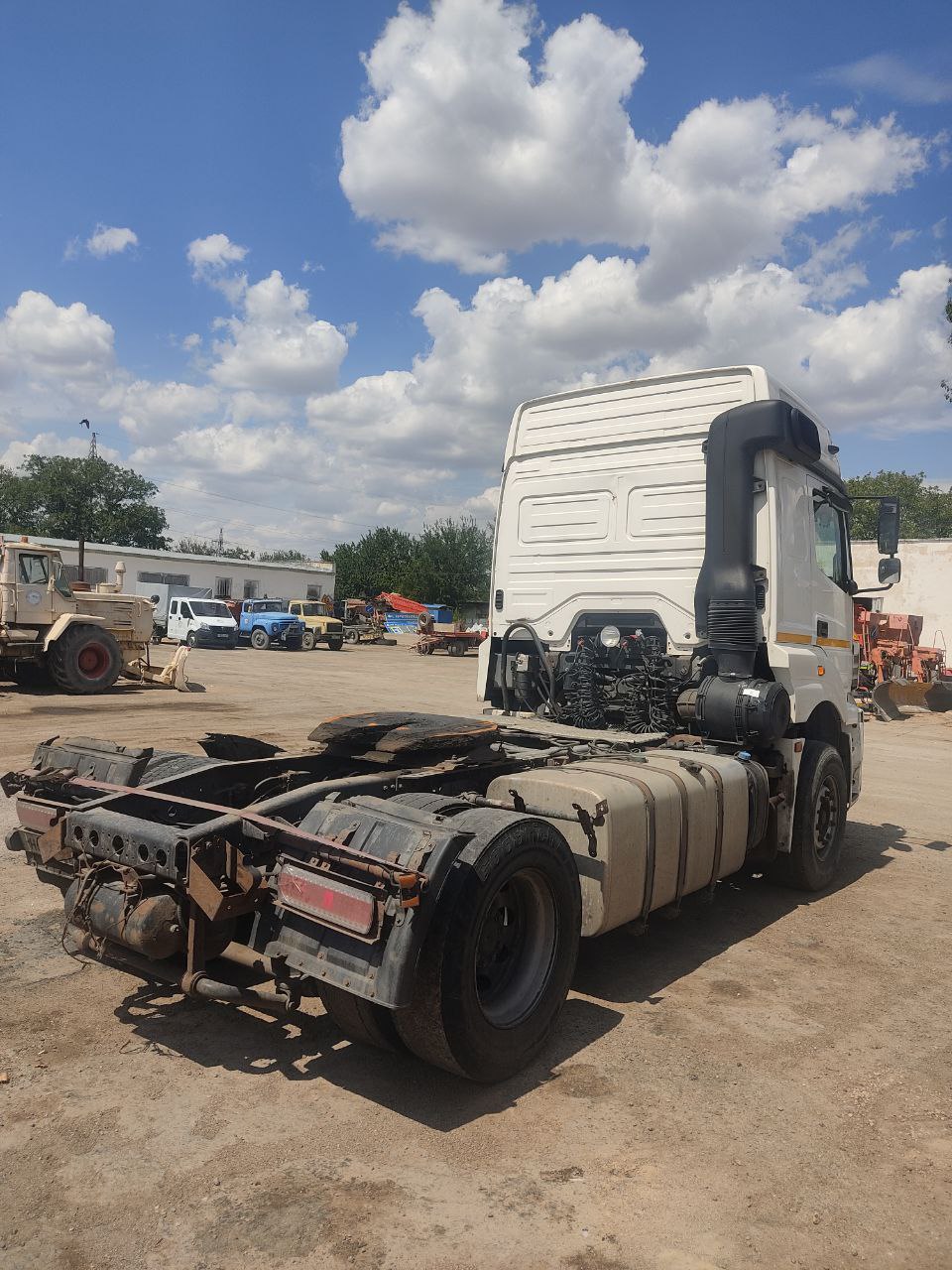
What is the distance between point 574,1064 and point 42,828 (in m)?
2.37

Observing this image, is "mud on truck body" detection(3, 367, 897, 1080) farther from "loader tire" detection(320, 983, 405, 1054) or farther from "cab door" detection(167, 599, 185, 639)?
"cab door" detection(167, 599, 185, 639)

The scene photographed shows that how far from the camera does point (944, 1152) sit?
10.3 feet

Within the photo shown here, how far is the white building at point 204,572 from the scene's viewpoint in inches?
2090

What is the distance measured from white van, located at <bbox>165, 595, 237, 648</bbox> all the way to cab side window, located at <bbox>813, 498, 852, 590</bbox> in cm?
2951

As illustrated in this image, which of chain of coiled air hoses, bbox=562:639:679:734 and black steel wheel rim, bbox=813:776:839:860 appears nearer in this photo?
chain of coiled air hoses, bbox=562:639:679:734

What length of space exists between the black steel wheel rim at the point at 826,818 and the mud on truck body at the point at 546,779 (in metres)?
0.02

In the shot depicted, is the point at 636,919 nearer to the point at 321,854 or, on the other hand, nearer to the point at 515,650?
the point at 321,854

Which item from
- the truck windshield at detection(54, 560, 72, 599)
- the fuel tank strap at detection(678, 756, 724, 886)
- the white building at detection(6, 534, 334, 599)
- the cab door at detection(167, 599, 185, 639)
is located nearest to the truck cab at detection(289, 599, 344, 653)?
the cab door at detection(167, 599, 185, 639)

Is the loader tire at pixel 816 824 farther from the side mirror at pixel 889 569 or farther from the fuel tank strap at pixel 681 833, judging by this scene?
the fuel tank strap at pixel 681 833

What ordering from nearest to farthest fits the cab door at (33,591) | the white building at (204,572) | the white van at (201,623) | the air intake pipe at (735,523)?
the air intake pipe at (735,523), the cab door at (33,591), the white van at (201,623), the white building at (204,572)

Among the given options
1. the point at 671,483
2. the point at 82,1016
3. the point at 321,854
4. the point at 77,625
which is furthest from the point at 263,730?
the point at 321,854

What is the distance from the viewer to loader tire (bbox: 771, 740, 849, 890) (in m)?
6.12

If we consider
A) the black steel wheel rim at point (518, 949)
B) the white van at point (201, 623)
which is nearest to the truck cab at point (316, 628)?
the white van at point (201, 623)

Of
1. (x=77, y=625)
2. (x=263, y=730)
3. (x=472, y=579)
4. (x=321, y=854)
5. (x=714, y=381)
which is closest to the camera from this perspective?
(x=321, y=854)
